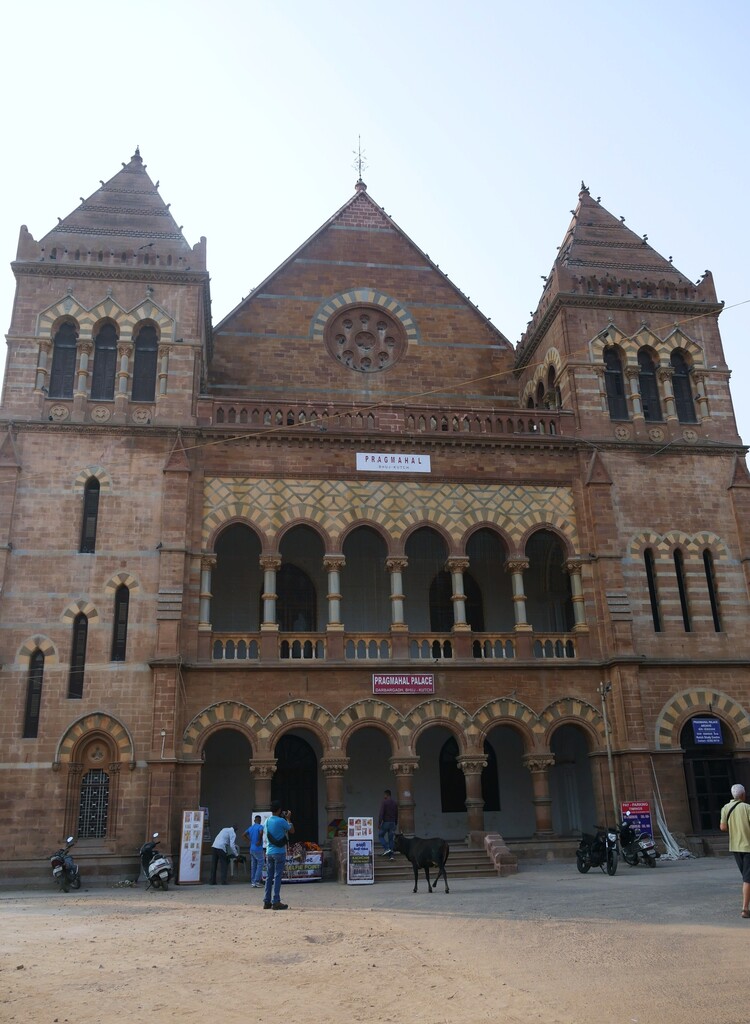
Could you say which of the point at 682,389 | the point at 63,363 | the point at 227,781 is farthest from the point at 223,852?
the point at 682,389

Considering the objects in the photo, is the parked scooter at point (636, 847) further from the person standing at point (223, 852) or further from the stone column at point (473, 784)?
the person standing at point (223, 852)

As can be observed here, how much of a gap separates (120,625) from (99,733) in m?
2.76

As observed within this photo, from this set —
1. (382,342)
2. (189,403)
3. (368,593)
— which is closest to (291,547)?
(368,593)

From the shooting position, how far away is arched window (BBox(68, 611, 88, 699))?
72.5 ft

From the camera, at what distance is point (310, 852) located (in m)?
20.1

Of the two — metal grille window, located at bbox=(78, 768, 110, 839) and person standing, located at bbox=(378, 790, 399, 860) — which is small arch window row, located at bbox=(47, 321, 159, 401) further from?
person standing, located at bbox=(378, 790, 399, 860)

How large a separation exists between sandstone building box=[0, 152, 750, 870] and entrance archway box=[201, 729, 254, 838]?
0.06m

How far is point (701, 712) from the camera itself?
2395 centimetres

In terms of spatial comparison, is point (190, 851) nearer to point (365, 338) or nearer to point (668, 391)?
point (365, 338)

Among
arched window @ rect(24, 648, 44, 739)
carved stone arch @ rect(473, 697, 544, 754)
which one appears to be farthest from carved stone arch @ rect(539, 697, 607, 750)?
arched window @ rect(24, 648, 44, 739)

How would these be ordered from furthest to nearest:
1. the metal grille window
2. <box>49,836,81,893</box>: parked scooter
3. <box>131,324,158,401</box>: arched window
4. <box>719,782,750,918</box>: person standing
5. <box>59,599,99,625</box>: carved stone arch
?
<box>131,324,158,401</box>: arched window
<box>59,599,99,625</box>: carved stone arch
the metal grille window
<box>49,836,81,893</box>: parked scooter
<box>719,782,750,918</box>: person standing

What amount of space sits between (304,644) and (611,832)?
30.3ft

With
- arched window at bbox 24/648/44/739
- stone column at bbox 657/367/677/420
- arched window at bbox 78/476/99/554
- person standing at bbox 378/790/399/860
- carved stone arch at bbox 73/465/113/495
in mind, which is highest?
stone column at bbox 657/367/677/420

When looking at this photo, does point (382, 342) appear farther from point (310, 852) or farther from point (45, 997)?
point (45, 997)
